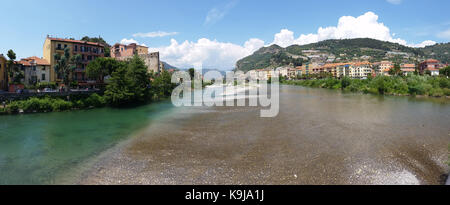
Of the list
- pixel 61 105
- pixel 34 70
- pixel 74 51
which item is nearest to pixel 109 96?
pixel 61 105

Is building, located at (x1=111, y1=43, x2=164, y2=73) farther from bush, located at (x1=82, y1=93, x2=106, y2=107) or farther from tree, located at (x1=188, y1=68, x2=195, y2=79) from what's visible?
bush, located at (x1=82, y1=93, x2=106, y2=107)

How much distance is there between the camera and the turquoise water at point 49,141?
1087 centimetres

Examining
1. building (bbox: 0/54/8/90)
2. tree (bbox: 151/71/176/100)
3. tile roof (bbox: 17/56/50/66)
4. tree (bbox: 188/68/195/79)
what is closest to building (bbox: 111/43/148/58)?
tree (bbox: 151/71/176/100)

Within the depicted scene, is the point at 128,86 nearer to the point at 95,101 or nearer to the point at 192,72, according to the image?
the point at 95,101

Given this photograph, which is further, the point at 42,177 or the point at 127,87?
the point at 127,87

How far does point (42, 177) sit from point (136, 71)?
102 feet

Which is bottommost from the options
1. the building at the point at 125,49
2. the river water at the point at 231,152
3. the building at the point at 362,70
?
the river water at the point at 231,152

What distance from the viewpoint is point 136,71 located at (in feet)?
128

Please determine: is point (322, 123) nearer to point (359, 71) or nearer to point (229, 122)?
point (229, 122)

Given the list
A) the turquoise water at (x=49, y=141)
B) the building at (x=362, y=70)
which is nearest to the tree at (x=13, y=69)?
the turquoise water at (x=49, y=141)

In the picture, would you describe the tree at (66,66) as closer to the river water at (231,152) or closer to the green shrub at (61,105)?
the green shrub at (61,105)

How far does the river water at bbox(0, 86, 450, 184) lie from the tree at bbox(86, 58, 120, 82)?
17.3m

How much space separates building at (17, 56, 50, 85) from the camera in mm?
39062
